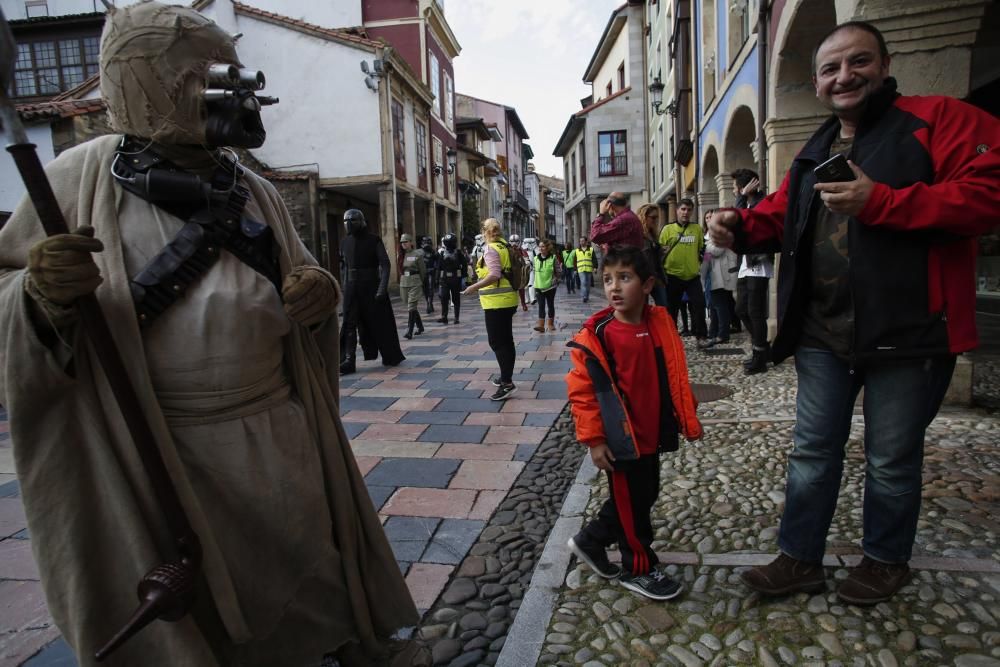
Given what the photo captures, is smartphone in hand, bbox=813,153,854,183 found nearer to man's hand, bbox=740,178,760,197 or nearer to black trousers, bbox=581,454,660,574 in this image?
black trousers, bbox=581,454,660,574

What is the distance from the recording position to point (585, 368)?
2.37 m

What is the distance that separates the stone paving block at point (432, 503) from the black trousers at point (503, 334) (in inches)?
89.5

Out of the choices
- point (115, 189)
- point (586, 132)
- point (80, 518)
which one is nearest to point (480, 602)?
point (80, 518)

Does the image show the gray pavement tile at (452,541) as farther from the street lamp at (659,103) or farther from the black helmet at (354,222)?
the street lamp at (659,103)

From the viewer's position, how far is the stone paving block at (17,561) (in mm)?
2826

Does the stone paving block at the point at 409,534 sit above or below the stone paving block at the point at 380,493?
below

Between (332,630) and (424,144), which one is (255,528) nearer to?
(332,630)

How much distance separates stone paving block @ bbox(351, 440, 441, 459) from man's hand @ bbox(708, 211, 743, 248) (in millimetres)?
2568

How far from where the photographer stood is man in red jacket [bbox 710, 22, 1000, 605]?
6.34 ft

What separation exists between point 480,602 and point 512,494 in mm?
1109

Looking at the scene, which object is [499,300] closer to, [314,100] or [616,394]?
[616,394]

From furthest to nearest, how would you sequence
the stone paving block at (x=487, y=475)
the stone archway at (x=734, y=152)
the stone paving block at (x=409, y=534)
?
the stone archway at (x=734, y=152) < the stone paving block at (x=487, y=475) < the stone paving block at (x=409, y=534)

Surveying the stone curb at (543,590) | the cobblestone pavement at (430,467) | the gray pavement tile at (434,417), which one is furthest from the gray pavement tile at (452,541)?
the gray pavement tile at (434,417)

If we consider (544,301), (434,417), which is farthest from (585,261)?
(434,417)
